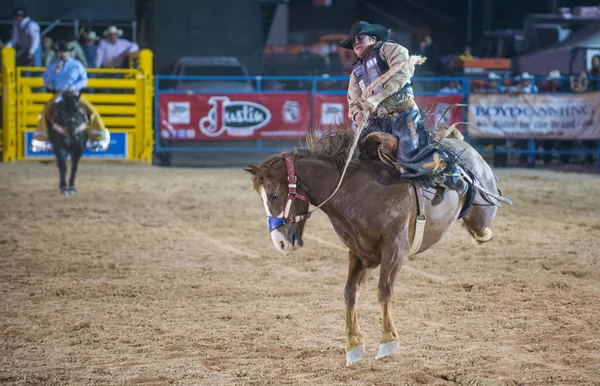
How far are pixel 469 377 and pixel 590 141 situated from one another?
1324 centimetres

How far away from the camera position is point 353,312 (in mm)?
4820

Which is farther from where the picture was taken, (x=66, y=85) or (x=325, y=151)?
(x=66, y=85)

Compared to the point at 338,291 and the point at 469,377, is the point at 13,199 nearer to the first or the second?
the point at 338,291

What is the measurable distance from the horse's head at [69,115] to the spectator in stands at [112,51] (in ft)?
17.6

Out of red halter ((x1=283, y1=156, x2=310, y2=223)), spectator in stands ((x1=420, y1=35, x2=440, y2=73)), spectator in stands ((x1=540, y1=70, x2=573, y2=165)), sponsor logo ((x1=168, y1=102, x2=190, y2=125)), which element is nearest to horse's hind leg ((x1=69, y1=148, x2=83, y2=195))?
sponsor logo ((x1=168, y1=102, x2=190, y2=125))

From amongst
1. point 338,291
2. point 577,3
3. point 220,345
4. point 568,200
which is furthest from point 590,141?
point 577,3

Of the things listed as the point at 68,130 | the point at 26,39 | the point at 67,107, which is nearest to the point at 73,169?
the point at 68,130

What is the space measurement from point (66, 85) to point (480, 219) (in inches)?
303

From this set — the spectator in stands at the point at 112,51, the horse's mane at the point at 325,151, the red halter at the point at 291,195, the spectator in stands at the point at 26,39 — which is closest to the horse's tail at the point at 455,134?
the horse's mane at the point at 325,151

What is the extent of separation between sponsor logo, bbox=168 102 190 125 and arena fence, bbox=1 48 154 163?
2.08 ft

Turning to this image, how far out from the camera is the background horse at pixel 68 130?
39.3 feet

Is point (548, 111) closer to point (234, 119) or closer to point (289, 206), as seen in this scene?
point (234, 119)

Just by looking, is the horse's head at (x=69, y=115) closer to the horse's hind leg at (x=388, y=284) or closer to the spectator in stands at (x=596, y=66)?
the horse's hind leg at (x=388, y=284)

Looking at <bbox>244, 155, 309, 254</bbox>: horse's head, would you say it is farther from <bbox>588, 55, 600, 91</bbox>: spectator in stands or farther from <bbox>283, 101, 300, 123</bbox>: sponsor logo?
<bbox>588, 55, 600, 91</bbox>: spectator in stands
